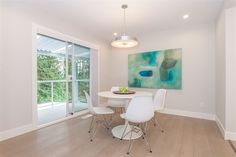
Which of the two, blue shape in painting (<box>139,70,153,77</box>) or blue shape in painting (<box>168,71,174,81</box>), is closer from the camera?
blue shape in painting (<box>168,71,174,81</box>)

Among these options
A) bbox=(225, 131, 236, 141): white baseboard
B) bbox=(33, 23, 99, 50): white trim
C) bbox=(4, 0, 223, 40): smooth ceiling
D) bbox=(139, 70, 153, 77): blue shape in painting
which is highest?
bbox=(4, 0, 223, 40): smooth ceiling

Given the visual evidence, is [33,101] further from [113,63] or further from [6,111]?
[113,63]

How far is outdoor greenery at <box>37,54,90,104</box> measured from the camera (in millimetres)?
3623

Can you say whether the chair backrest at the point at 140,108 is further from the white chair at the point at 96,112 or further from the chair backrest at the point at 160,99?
the chair backrest at the point at 160,99

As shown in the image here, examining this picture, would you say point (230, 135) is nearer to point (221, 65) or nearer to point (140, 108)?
point (221, 65)

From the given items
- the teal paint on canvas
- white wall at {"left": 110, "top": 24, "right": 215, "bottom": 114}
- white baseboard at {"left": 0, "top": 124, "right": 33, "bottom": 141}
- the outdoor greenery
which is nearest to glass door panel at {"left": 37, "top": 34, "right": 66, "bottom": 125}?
the outdoor greenery

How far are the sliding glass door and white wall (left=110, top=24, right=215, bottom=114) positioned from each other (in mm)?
2443

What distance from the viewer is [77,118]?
3729 mm

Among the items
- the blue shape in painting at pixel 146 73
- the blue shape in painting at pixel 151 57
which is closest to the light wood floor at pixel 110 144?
the blue shape in painting at pixel 146 73

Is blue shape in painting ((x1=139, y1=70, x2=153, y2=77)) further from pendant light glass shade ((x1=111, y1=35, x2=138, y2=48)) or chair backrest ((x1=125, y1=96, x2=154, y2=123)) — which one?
chair backrest ((x1=125, y1=96, x2=154, y2=123))

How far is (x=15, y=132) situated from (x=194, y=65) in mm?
4312

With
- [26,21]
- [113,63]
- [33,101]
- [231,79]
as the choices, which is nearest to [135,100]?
[231,79]

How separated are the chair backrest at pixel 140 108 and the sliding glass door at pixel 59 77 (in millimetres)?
2235

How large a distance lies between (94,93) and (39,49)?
2.10 m
